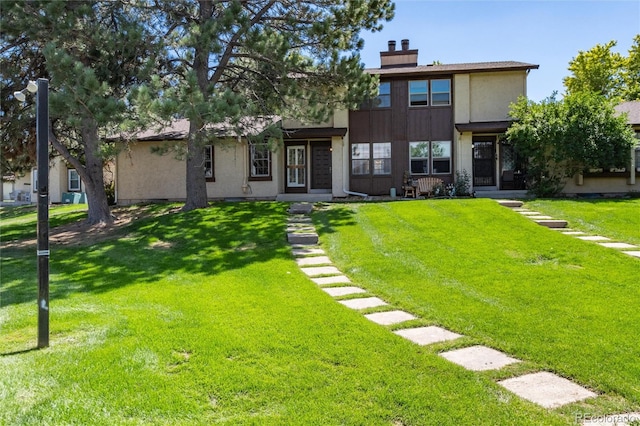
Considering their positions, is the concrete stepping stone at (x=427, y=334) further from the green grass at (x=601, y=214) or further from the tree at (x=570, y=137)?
the tree at (x=570, y=137)

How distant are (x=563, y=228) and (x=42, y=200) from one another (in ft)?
34.6

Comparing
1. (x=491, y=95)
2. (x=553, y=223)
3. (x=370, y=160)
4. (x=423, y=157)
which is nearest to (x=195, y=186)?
(x=370, y=160)

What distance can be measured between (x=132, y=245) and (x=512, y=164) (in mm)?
15060

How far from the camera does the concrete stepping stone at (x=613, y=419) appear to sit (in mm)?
2605

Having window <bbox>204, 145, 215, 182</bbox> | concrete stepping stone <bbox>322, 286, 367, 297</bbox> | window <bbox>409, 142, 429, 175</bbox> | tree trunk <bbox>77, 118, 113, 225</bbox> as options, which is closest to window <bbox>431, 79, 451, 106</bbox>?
window <bbox>409, 142, 429, 175</bbox>

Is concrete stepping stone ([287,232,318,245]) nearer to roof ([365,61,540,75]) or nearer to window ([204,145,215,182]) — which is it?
window ([204,145,215,182])

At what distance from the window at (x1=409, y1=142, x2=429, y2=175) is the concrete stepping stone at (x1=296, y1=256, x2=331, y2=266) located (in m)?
10.8

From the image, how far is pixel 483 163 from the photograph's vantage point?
1834cm

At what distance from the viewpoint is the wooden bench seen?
17141mm

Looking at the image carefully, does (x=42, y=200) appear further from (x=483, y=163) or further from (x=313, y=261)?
(x=483, y=163)

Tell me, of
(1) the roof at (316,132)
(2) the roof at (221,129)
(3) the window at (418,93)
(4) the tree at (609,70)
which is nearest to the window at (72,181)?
(2) the roof at (221,129)

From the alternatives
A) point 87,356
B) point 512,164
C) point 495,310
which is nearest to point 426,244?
point 495,310

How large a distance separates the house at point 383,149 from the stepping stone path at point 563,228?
180 inches

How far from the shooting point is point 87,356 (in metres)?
3.73
